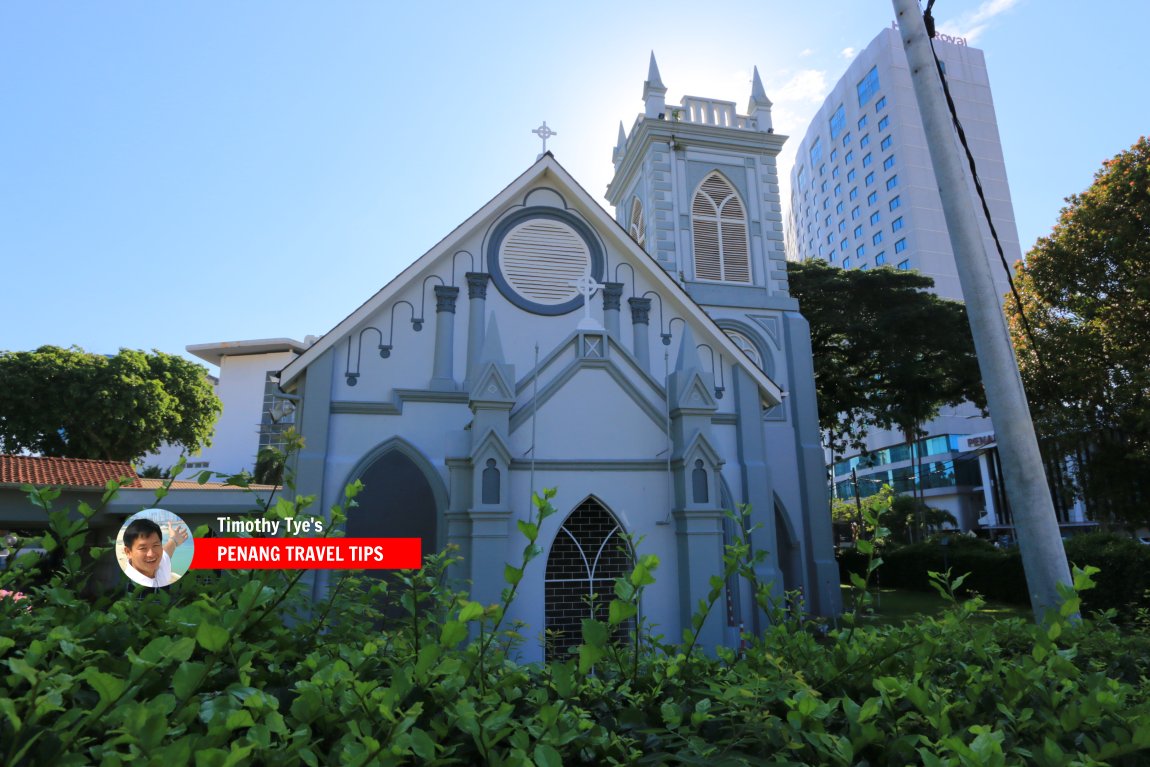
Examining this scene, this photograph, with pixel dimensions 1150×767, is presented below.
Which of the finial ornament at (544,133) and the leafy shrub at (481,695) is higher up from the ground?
the finial ornament at (544,133)

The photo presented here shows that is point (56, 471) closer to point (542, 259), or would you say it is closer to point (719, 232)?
point (542, 259)

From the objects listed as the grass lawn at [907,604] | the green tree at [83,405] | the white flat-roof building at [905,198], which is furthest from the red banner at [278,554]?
the white flat-roof building at [905,198]

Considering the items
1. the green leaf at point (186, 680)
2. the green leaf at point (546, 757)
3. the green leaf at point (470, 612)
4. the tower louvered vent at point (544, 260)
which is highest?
the tower louvered vent at point (544, 260)

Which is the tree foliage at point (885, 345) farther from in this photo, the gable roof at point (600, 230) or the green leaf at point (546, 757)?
the green leaf at point (546, 757)

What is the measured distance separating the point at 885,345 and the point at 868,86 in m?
69.9

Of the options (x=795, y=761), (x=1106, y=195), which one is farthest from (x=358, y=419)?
(x=1106, y=195)

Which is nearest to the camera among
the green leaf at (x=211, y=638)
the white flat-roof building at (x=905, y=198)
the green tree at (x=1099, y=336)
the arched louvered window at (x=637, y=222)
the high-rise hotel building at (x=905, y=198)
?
the green leaf at (x=211, y=638)

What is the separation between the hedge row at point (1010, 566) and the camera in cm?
1831

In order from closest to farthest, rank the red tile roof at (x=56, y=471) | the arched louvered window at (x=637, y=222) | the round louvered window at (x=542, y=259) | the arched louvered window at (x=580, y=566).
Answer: the arched louvered window at (x=580, y=566)
the round louvered window at (x=542, y=259)
the red tile roof at (x=56, y=471)
the arched louvered window at (x=637, y=222)

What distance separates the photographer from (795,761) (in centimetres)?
230

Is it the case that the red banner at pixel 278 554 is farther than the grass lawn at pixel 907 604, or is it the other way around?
the grass lawn at pixel 907 604

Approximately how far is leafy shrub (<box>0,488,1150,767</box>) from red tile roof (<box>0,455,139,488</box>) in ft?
74.9

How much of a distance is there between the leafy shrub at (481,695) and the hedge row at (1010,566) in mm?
8181

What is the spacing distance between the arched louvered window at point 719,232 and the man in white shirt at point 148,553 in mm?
20514
